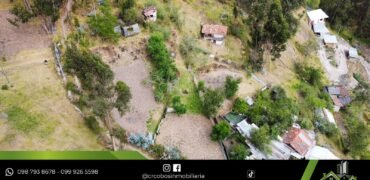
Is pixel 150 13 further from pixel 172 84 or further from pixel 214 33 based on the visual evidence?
pixel 172 84

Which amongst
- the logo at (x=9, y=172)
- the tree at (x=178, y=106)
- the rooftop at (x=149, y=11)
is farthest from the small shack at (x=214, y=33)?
the logo at (x=9, y=172)

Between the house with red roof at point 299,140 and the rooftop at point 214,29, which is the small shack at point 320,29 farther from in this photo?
the house with red roof at point 299,140

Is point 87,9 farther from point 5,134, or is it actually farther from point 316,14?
point 316,14

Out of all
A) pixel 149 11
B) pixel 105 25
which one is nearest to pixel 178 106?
pixel 105 25

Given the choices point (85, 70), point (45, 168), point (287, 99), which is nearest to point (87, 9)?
point (85, 70)

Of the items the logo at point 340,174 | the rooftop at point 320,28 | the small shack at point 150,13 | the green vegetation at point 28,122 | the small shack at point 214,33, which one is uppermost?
the logo at point 340,174

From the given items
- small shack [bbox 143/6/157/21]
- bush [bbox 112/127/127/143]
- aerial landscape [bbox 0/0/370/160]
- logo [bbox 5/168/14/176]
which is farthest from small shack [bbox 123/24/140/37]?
logo [bbox 5/168/14/176]
